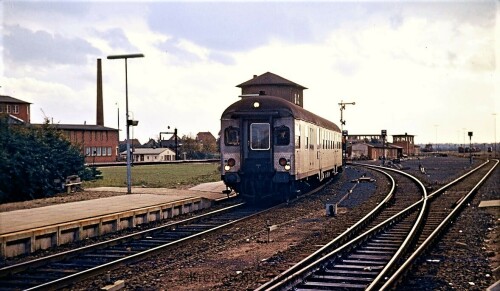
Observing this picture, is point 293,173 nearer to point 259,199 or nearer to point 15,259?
point 259,199

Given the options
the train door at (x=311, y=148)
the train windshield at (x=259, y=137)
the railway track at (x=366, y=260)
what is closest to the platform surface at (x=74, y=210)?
the train windshield at (x=259, y=137)

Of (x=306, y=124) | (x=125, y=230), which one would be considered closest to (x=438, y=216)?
(x=306, y=124)

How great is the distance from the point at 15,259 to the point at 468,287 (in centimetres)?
802

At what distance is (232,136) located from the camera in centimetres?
1811

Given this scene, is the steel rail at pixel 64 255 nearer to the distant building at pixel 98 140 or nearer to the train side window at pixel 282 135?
the train side window at pixel 282 135

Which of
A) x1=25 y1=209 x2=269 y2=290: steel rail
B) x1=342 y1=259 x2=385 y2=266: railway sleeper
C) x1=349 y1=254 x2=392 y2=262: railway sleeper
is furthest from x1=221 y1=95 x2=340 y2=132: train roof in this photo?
x1=342 y1=259 x2=385 y2=266: railway sleeper

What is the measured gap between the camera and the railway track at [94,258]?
8.52m

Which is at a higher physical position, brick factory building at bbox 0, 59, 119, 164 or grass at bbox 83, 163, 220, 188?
brick factory building at bbox 0, 59, 119, 164

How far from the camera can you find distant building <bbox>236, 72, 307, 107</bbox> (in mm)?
71188

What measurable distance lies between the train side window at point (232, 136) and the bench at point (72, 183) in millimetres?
7218

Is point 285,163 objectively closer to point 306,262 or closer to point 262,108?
point 262,108

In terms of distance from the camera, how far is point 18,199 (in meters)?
19.4

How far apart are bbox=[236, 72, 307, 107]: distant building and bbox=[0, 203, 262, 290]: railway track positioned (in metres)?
57.4

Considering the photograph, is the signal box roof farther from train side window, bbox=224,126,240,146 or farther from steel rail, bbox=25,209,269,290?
steel rail, bbox=25,209,269,290
